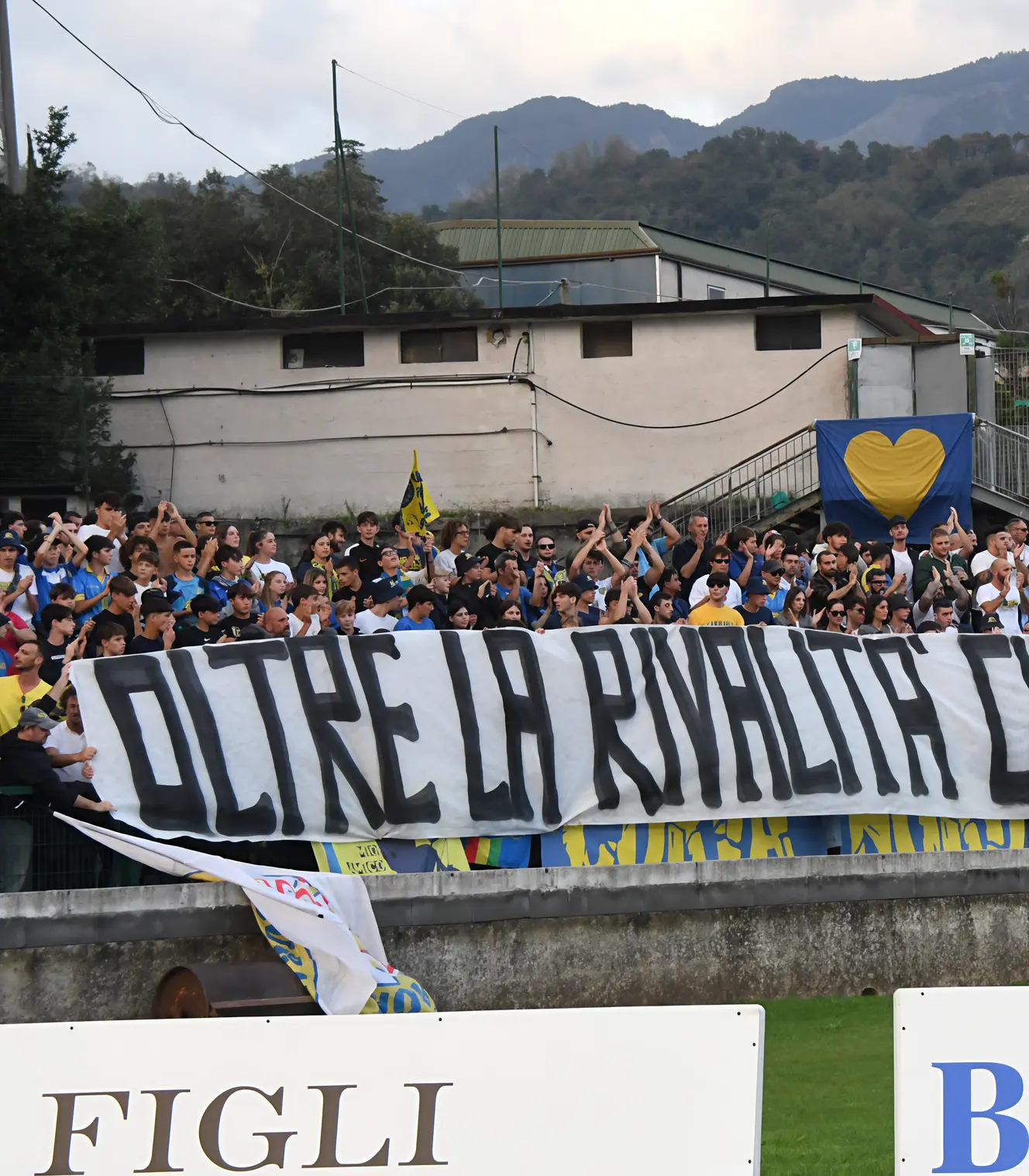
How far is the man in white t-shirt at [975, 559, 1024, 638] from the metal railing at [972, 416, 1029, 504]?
830 centimetres

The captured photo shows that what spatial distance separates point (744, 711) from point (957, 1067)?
628cm

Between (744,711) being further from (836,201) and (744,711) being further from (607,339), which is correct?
(836,201)

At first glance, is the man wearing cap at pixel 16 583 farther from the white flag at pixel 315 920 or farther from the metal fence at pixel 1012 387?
the metal fence at pixel 1012 387

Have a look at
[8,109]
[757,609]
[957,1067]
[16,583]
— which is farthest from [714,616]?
[8,109]

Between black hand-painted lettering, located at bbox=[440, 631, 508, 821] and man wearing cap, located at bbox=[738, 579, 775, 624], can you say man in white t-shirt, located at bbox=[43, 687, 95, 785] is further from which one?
man wearing cap, located at bbox=[738, 579, 775, 624]

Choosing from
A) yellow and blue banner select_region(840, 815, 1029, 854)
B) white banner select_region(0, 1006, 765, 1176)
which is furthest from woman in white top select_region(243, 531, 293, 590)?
white banner select_region(0, 1006, 765, 1176)

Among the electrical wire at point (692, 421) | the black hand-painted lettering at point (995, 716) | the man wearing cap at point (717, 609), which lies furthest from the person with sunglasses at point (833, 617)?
the electrical wire at point (692, 421)

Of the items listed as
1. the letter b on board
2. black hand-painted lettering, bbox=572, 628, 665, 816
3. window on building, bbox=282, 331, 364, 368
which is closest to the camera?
the letter b on board

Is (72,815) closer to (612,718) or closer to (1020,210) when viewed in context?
(612,718)

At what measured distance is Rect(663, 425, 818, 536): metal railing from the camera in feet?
76.1

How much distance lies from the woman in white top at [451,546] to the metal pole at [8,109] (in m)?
17.1

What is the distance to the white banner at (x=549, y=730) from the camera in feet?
32.7

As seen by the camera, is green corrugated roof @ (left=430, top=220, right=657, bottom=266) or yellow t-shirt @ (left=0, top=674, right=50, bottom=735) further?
green corrugated roof @ (left=430, top=220, right=657, bottom=266)

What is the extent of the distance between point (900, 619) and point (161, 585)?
5202 mm
